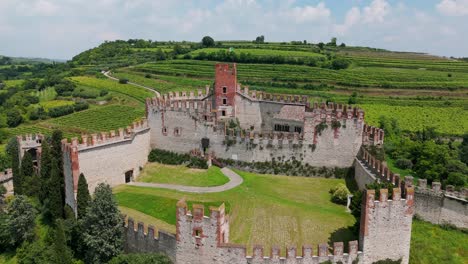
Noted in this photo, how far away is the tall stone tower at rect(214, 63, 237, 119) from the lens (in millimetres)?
52625

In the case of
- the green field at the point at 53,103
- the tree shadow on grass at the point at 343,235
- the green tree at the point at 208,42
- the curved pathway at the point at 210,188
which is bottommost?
the tree shadow on grass at the point at 343,235

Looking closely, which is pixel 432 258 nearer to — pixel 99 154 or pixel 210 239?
pixel 210 239

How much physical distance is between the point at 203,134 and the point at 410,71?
81.0 meters

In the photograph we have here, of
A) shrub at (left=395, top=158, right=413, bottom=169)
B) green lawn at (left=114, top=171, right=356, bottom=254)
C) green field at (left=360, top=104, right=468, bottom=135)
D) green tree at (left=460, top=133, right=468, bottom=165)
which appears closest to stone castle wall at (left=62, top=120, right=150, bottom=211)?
green lawn at (left=114, top=171, right=356, bottom=254)

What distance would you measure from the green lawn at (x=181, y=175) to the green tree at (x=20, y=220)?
1151cm

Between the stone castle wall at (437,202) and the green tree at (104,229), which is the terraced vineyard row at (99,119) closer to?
the green tree at (104,229)

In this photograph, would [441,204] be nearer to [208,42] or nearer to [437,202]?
[437,202]

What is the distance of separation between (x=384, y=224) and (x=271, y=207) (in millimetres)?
10664

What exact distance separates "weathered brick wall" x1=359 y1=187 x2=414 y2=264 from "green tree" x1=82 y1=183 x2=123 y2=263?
728 inches

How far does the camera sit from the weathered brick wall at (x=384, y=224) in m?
27.5

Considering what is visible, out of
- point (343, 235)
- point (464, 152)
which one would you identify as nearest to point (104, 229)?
point (343, 235)

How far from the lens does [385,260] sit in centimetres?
2838

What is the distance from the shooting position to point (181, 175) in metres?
45.3

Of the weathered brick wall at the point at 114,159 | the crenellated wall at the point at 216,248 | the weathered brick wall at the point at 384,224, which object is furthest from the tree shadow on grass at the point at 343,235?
the weathered brick wall at the point at 114,159
